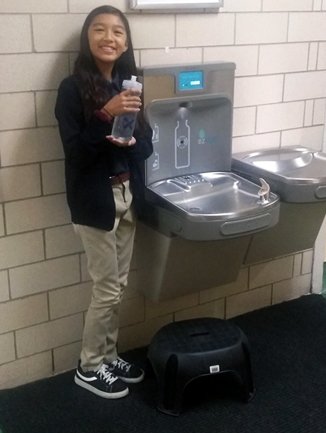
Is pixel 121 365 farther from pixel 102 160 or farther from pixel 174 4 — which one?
pixel 174 4

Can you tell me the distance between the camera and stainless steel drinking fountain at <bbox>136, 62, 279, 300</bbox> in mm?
2004

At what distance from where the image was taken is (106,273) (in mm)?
2055

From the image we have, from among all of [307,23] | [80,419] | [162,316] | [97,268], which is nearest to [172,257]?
[97,268]

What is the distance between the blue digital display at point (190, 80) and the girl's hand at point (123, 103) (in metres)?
0.38

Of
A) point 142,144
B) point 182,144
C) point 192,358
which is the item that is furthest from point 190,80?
point 192,358

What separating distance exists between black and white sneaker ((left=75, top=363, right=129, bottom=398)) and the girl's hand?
989 millimetres

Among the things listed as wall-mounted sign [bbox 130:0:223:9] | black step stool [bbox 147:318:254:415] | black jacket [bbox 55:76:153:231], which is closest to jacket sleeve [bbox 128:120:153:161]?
black jacket [bbox 55:76:153:231]

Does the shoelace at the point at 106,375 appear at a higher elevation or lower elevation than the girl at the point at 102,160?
lower

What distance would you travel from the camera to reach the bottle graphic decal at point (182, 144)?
224 centimetres

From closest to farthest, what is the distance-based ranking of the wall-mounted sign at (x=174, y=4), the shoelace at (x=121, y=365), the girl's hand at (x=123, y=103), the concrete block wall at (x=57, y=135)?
1. the girl's hand at (x=123, y=103)
2. the concrete block wall at (x=57, y=135)
3. the wall-mounted sign at (x=174, y=4)
4. the shoelace at (x=121, y=365)

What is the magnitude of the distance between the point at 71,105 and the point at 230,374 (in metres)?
1.18

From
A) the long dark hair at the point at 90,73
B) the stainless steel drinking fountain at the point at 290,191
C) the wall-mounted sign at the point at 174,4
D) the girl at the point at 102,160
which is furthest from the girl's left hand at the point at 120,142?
the stainless steel drinking fountain at the point at 290,191

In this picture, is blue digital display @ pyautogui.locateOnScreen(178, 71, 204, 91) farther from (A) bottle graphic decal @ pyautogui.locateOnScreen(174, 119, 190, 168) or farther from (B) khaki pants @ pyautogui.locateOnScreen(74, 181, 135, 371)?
(B) khaki pants @ pyautogui.locateOnScreen(74, 181, 135, 371)

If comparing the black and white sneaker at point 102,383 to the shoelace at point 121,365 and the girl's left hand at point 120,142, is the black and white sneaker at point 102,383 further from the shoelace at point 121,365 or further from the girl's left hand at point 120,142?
the girl's left hand at point 120,142
